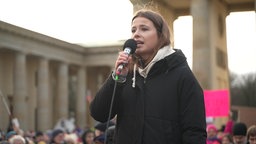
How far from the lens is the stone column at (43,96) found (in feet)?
206

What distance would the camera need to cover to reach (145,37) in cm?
424

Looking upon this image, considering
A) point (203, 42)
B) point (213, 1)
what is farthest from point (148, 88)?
point (213, 1)

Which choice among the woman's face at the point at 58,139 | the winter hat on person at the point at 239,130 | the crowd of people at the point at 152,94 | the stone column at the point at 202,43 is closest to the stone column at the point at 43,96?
the stone column at the point at 202,43

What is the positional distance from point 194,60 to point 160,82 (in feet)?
111

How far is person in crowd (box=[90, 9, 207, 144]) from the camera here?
4043 mm

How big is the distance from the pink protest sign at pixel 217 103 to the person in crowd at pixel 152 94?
54.8 feet

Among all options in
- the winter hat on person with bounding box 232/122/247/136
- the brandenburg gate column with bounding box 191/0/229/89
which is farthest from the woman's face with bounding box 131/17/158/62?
the brandenburg gate column with bounding box 191/0/229/89

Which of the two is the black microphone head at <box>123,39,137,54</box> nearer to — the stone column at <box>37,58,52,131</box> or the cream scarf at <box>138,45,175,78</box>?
the cream scarf at <box>138,45,175,78</box>

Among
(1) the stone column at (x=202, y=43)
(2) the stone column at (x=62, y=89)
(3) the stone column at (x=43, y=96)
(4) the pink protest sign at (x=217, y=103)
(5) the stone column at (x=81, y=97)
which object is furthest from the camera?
(5) the stone column at (x=81, y=97)

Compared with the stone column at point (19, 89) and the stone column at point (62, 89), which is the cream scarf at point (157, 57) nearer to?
the stone column at point (19, 89)

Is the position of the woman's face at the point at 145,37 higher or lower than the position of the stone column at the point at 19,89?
higher

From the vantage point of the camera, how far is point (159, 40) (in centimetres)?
434

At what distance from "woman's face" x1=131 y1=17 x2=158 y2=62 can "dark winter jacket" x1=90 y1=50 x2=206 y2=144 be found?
16 cm

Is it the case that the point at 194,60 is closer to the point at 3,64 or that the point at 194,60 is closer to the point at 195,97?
the point at 3,64
